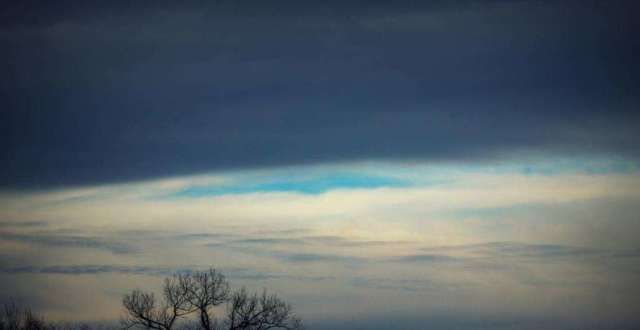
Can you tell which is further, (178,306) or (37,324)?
(37,324)

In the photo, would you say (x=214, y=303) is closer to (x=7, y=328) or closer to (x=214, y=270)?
(x=214, y=270)

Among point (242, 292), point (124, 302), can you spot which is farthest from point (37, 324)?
point (242, 292)

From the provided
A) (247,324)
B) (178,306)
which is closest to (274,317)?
(247,324)

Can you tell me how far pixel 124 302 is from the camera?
5694 cm

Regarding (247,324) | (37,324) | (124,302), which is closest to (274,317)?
(247,324)

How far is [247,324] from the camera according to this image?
2258 inches

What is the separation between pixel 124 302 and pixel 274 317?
32.5 ft

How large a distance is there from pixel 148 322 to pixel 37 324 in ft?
49.3

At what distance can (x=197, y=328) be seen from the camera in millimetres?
56094

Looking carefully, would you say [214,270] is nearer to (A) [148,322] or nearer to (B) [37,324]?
(A) [148,322]

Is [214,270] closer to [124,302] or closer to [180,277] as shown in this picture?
[180,277]

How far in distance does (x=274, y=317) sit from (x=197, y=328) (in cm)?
522

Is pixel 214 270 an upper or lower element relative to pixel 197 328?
upper

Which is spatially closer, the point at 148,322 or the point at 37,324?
the point at 148,322
